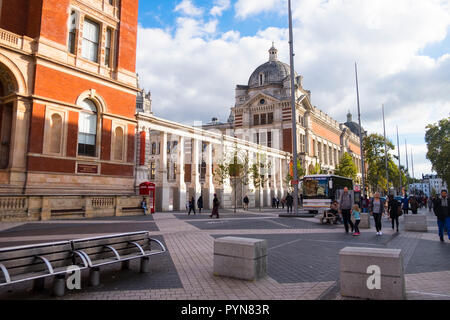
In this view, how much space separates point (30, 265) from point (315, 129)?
64884mm

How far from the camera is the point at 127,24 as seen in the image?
25438mm

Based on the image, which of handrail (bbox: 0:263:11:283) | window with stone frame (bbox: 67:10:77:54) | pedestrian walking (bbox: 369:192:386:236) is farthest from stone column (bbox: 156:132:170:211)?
handrail (bbox: 0:263:11:283)

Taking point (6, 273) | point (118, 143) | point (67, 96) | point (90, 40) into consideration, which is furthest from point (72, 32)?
point (6, 273)

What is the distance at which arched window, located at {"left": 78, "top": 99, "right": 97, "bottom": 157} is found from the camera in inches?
856

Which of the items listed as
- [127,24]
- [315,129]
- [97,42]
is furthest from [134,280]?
[315,129]

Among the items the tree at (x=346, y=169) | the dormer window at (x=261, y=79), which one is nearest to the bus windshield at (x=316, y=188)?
the tree at (x=346, y=169)

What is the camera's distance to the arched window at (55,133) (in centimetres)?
1973

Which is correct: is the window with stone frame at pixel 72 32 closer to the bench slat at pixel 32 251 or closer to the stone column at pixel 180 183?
the stone column at pixel 180 183

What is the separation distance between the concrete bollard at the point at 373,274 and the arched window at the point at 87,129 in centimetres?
2087

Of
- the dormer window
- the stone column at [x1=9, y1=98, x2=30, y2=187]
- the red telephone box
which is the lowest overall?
the red telephone box

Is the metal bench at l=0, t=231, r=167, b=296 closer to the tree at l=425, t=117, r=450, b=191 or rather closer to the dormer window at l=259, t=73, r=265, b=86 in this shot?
the tree at l=425, t=117, r=450, b=191

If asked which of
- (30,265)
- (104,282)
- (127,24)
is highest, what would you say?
(127,24)

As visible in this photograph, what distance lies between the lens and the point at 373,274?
4637mm

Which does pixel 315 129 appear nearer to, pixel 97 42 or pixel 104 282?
pixel 97 42
